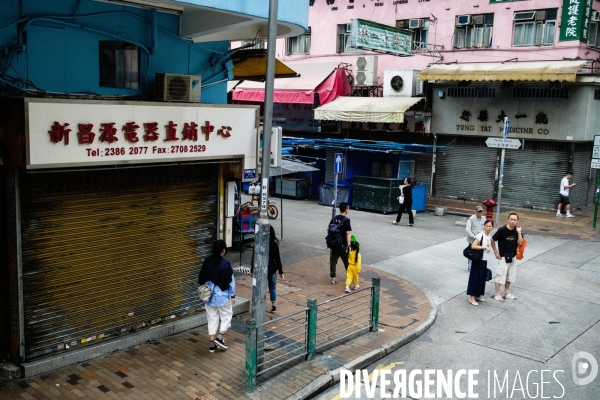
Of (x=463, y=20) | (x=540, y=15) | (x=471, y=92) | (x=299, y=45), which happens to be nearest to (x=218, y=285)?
(x=471, y=92)

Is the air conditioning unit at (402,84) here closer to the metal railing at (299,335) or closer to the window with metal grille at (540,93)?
the window with metal grille at (540,93)

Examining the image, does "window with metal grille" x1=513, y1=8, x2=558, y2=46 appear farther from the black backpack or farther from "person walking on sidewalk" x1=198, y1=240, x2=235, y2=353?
"person walking on sidewalk" x1=198, y1=240, x2=235, y2=353

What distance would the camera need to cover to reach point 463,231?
18.0 m

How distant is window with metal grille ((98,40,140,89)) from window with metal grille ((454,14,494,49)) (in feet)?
55.0

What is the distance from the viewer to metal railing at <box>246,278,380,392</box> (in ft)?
23.2

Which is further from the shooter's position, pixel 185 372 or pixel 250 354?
pixel 185 372

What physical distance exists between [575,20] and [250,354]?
17927 millimetres

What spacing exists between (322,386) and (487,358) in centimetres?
263

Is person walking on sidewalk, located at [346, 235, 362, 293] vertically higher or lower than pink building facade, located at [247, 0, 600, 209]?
lower

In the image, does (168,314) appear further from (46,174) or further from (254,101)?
(254,101)

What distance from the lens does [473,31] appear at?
885 inches

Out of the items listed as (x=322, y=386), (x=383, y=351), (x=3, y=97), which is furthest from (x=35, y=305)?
(x=383, y=351)

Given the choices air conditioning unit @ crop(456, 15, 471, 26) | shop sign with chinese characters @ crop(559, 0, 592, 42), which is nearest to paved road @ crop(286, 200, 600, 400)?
shop sign with chinese characters @ crop(559, 0, 592, 42)
